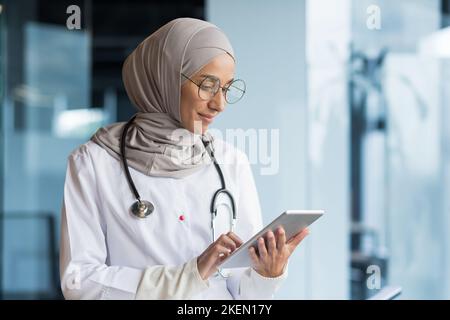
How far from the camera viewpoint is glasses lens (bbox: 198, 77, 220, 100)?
124cm

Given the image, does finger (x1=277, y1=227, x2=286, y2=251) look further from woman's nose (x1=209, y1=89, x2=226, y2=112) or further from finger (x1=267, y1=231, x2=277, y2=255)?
woman's nose (x1=209, y1=89, x2=226, y2=112)

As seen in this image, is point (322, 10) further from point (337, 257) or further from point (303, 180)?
point (337, 257)

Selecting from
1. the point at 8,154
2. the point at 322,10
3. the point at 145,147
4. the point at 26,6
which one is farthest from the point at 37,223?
the point at 145,147

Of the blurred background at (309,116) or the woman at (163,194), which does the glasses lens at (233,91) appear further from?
the blurred background at (309,116)

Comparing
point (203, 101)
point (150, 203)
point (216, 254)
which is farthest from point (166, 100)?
point (216, 254)

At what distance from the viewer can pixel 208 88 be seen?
1.24m

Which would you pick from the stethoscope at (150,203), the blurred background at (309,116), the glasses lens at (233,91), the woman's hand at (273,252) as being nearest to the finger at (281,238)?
the woman's hand at (273,252)

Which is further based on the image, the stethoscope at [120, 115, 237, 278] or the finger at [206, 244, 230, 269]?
the stethoscope at [120, 115, 237, 278]

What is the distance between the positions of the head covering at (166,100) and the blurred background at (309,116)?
618mm

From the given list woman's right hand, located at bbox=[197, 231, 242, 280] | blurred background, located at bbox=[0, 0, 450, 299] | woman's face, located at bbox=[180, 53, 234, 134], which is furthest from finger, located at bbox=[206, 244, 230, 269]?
blurred background, located at bbox=[0, 0, 450, 299]

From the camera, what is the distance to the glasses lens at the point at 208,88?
1.24m

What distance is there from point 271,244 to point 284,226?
0.04 meters

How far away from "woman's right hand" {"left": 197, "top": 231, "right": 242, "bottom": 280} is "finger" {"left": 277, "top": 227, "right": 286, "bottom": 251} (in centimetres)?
6

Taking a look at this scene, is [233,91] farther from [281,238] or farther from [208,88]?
[281,238]
